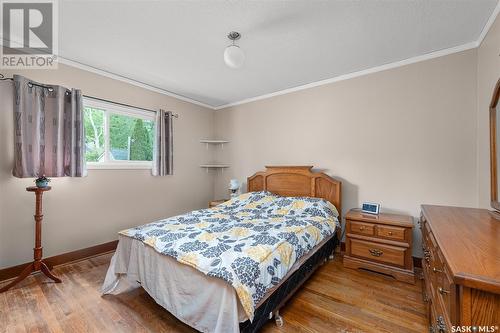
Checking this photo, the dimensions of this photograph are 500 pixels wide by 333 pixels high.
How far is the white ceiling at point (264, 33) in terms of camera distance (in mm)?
1763

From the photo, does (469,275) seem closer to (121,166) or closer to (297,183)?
(297,183)

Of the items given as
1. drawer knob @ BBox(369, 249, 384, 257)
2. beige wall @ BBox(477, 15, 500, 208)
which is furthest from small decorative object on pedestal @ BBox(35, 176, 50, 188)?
beige wall @ BBox(477, 15, 500, 208)

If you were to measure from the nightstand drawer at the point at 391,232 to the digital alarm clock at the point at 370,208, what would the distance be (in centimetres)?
28

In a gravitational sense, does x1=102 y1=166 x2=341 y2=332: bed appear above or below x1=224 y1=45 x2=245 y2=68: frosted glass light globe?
below

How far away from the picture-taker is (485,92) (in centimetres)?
204

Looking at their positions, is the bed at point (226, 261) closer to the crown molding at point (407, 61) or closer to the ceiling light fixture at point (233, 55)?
A: the ceiling light fixture at point (233, 55)

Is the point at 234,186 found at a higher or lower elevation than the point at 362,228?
higher

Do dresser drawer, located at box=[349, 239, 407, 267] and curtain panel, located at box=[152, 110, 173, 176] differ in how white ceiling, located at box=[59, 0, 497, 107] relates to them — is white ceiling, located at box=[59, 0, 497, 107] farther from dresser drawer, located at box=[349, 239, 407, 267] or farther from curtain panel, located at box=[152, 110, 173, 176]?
dresser drawer, located at box=[349, 239, 407, 267]

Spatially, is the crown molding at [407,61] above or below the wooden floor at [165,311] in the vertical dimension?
above

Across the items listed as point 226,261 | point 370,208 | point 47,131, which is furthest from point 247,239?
point 47,131

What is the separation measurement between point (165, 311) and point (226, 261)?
35.3 inches

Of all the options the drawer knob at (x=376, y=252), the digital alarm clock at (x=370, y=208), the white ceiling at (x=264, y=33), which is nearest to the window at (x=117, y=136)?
the white ceiling at (x=264, y=33)

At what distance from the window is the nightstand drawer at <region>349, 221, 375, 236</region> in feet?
10.1

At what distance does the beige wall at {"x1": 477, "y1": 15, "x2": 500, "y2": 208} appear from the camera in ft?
5.92
